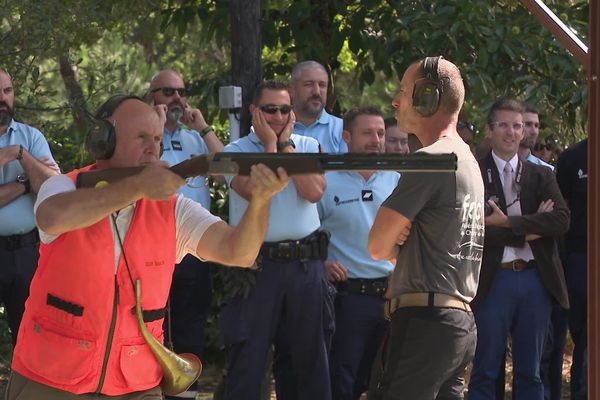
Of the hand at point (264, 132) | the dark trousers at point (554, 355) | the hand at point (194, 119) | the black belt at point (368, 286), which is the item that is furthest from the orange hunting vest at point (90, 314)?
the dark trousers at point (554, 355)

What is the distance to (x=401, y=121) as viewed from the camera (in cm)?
564

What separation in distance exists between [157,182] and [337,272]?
11.9ft

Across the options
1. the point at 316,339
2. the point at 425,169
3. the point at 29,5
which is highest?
the point at 29,5

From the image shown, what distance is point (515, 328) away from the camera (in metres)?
8.04

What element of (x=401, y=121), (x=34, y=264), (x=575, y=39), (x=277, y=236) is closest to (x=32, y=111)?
(x=34, y=264)

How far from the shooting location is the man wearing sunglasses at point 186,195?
26.7 ft

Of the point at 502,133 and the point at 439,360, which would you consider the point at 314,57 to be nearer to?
the point at 502,133

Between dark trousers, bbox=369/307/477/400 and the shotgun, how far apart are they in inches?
50.7

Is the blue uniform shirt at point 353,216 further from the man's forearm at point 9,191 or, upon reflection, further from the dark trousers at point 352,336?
the man's forearm at point 9,191

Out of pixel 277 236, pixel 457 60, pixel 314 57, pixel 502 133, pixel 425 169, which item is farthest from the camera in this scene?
pixel 314 57

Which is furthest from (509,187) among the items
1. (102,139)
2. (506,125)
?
(102,139)

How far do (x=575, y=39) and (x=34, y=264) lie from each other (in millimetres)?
4203

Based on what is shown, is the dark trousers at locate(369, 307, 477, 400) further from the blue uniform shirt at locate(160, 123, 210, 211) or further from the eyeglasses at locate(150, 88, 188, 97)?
the eyeglasses at locate(150, 88, 188, 97)

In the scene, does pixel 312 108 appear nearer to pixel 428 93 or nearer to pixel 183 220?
pixel 428 93
